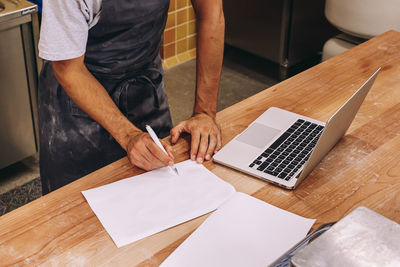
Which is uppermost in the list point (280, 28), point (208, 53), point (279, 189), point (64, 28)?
point (64, 28)

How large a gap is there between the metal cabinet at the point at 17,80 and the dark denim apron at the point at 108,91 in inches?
30.2

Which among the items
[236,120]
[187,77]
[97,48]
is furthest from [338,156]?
[187,77]

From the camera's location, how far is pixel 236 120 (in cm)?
146

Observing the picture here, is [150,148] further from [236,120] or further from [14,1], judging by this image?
[14,1]

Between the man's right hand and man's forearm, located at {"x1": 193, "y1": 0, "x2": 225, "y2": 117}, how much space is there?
1.17ft

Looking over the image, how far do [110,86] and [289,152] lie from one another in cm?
57

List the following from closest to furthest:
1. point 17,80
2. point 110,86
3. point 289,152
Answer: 1. point 289,152
2. point 110,86
3. point 17,80

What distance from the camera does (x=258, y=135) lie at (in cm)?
136

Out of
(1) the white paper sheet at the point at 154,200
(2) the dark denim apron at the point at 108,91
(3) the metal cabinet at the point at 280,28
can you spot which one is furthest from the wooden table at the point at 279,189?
(3) the metal cabinet at the point at 280,28

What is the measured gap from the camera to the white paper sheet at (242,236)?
0.97m

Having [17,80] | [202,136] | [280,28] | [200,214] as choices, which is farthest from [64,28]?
[280,28]

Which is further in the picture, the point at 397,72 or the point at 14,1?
the point at 14,1

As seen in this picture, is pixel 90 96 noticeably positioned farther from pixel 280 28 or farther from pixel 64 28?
pixel 280 28

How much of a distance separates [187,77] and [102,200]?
8.57 feet
